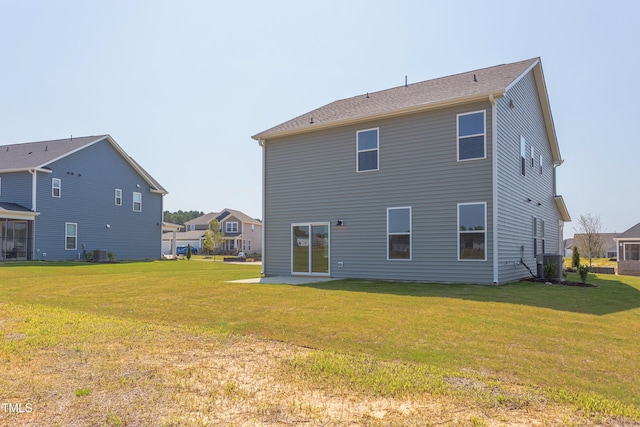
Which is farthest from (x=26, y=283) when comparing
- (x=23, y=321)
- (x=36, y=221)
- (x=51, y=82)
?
(x=36, y=221)

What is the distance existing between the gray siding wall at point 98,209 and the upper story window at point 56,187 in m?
0.19

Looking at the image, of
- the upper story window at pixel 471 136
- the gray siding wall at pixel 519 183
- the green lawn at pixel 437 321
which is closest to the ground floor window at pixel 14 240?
the green lawn at pixel 437 321

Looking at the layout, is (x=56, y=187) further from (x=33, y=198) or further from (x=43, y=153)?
(x=43, y=153)

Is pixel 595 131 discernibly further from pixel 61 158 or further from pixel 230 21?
pixel 61 158

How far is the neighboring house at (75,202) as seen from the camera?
23234 mm

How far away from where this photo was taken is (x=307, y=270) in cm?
1456

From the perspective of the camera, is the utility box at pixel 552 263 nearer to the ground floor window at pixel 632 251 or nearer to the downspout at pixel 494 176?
the downspout at pixel 494 176

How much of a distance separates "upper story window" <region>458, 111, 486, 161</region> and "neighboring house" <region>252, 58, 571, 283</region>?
0.03 metres

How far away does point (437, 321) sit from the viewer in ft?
20.9

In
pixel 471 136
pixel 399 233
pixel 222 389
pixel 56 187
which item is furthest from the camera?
pixel 56 187

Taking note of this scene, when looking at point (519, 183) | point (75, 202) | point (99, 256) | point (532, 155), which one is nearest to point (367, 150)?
point (519, 183)

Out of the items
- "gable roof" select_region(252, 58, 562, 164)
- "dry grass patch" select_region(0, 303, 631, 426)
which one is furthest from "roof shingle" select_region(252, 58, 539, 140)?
"dry grass patch" select_region(0, 303, 631, 426)

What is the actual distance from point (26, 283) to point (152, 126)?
33.2 ft

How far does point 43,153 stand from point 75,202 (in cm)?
353
